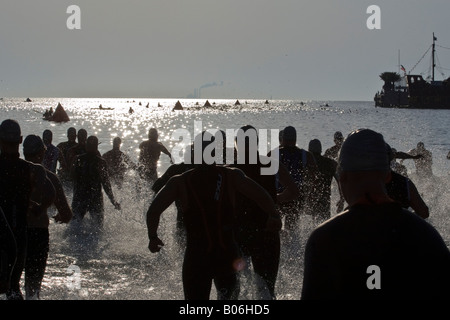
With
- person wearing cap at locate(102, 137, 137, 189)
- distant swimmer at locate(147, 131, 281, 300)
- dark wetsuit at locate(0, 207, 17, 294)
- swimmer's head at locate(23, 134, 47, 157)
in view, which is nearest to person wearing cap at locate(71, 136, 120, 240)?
person wearing cap at locate(102, 137, 137, 189)

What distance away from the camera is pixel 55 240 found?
1016 centimetres

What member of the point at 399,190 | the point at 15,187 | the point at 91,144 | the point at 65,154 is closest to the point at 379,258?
the point at 399,190

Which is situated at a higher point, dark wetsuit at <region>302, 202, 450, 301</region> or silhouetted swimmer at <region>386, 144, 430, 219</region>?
dark wetsuit at <region>302, 202, 450, 301</region>

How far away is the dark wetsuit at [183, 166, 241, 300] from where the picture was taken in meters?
4.52

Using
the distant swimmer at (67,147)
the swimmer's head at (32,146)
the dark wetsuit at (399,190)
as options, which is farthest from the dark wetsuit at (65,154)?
the dark wetsuit at (399,190)

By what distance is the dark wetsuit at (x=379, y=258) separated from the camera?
216cm

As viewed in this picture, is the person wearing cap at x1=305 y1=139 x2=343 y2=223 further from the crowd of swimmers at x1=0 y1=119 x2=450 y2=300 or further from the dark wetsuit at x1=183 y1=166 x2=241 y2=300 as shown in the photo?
the dark wetsuit at x1=183 y1=166 x2=241 y2=300

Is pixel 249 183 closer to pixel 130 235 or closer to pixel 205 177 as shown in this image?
pixel 205 177

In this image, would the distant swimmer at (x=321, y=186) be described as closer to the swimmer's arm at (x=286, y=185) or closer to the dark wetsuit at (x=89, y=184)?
the swimmer's arm at (x=286, y=185)

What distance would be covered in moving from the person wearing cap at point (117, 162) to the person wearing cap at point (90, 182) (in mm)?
1584

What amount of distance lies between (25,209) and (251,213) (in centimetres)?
192

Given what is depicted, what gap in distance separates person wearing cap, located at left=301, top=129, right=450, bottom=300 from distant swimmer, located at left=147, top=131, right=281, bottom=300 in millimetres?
2291

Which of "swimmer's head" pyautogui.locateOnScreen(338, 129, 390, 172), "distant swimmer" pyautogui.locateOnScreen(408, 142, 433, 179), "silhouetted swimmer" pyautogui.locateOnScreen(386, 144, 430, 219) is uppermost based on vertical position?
"swimmer's head" pyautogui.locateOnScreen(338, 129, 390, 172)
